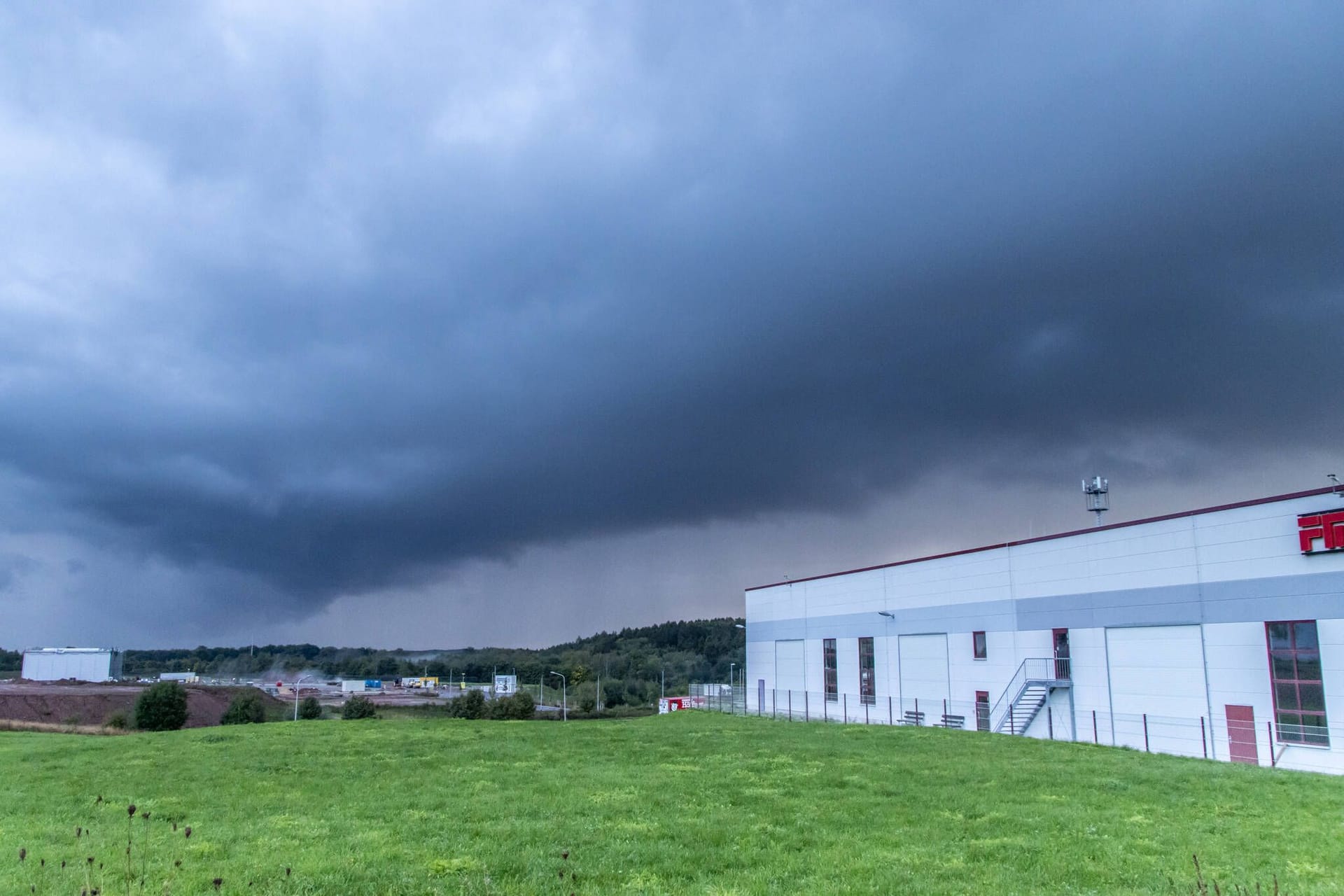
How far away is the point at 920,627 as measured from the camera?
4338 centimetres

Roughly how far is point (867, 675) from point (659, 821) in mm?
36759

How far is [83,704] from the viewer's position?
7725 centimetres

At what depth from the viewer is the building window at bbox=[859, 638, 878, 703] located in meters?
46.4

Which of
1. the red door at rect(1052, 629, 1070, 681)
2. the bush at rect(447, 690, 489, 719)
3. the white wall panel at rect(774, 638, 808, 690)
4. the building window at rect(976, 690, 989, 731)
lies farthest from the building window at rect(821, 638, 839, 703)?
the bush at rect(447, 690, 489, 719)

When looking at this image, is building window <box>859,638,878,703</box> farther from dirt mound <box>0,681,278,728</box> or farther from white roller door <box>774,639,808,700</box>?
dirt mound <box>0,681,278,728</box>

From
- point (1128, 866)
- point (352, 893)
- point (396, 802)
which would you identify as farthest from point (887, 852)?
point (396, 802)

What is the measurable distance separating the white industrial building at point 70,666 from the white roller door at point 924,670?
382 ft

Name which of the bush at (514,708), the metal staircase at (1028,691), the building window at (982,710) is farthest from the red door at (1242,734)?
the bush at (514,708)

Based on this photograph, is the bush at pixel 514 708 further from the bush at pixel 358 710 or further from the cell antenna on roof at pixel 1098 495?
the cell antenna on roof at pixel 1098 495

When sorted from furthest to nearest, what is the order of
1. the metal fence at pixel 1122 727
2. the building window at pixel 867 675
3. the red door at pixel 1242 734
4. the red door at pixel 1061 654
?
the building window at pixel 867 675, the red door at pixel 1061 654, the red door at pixel 1242 734, the metal fence at pixel 1122 727

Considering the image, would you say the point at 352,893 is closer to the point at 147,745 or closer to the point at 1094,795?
the point at 1094,795

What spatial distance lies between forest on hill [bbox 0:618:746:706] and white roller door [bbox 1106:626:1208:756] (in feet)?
240

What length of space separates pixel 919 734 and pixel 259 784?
21.9 meters

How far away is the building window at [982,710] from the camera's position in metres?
38.2
